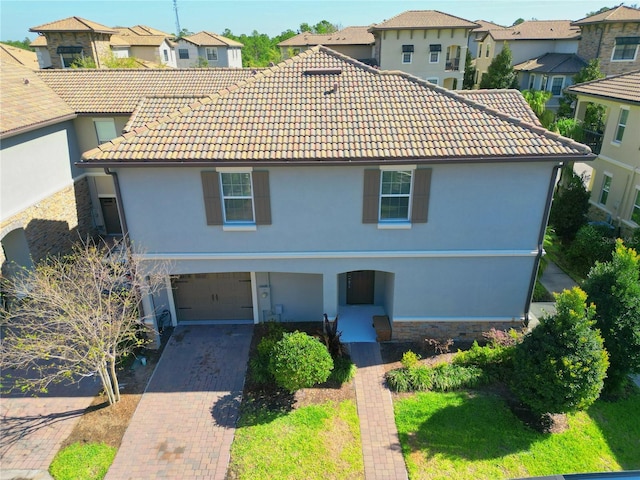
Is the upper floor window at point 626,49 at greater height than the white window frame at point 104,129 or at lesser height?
greater

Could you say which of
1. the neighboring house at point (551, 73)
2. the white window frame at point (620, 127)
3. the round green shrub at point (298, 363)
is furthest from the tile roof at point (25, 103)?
the neighboring house at point (551, 73)

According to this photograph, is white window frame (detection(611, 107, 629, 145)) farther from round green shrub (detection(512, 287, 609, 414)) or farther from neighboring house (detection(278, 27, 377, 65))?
neighboring house (detection(278, 27, 377, 65))

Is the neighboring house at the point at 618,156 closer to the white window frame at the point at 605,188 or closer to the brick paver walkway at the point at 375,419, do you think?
the white window frame at the point at 605,188

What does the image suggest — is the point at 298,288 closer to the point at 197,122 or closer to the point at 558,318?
the point at 197,122

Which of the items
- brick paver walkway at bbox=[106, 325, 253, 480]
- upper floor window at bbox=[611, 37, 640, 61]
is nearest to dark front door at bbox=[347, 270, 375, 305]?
brick paver walkway at bbox=[106, 325, 253, 480]

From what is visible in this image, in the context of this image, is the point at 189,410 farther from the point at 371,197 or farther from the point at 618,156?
the point at 618,156

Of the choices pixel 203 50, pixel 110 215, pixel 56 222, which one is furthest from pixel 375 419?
pixel 203 50
